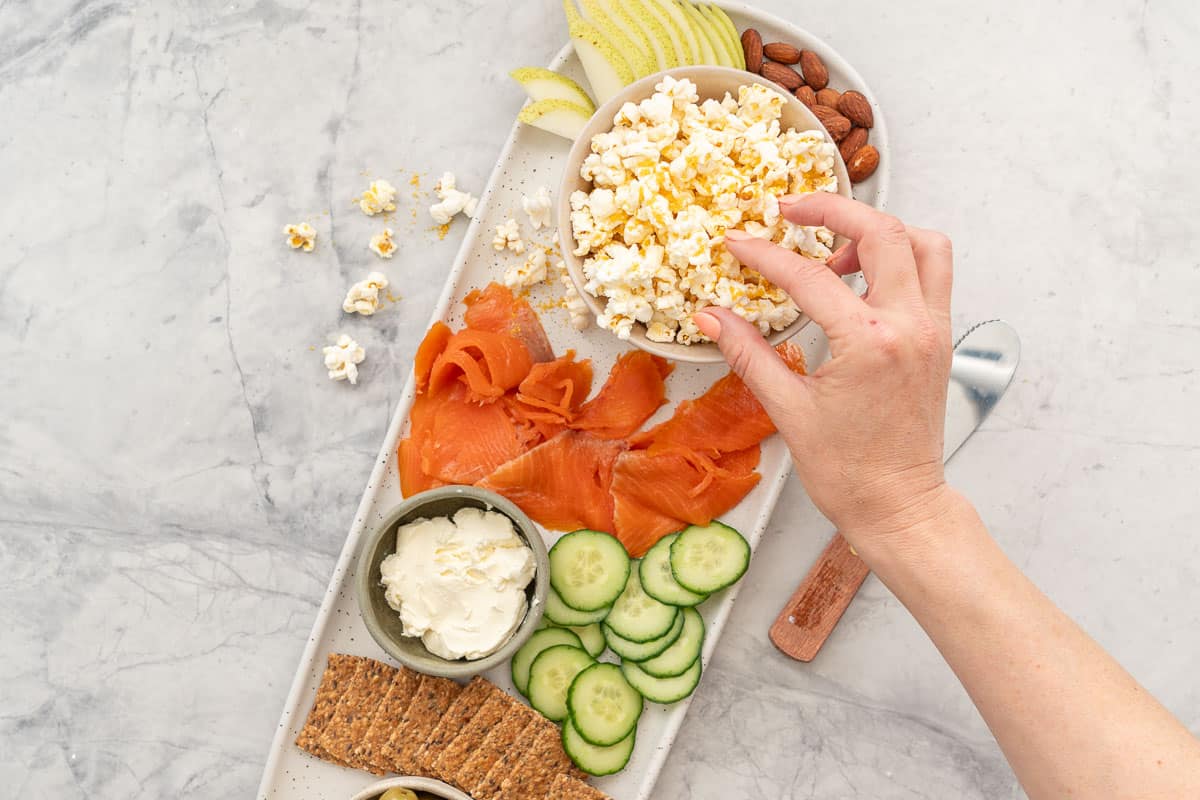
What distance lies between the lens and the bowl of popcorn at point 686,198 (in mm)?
2123

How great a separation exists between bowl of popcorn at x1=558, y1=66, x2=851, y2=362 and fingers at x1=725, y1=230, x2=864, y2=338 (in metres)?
0.13

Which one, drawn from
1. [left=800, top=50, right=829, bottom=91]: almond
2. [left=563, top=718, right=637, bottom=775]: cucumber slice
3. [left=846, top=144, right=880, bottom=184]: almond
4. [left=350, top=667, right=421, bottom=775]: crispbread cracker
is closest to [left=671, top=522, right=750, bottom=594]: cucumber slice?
[left=563, top=718, right=637, bottom=775]: cucumber slice

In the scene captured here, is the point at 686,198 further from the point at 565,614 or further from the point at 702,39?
the point at 565,614

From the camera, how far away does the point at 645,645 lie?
244 cm

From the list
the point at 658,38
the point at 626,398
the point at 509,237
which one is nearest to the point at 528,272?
the point at 509,237

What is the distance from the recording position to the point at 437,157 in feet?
8.91

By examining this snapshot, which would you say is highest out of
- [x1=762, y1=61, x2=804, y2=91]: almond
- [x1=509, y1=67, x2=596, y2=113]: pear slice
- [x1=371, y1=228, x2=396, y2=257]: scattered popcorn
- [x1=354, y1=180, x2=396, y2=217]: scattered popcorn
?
[x1=762, y1=61, x2=804, y2=91]: almond

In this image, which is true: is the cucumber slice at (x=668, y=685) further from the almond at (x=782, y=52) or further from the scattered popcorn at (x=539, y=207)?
the almond at (x=782, y=52)

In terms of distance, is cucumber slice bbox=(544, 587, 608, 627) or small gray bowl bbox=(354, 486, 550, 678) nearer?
small gray bowl bbox=(354, 486, 550, 678)

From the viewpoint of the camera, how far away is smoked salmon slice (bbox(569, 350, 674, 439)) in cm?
248

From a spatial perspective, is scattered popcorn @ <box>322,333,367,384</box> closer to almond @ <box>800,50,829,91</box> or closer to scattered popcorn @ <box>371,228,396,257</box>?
scattered popcorn @ <box>371,228,396,257</box>

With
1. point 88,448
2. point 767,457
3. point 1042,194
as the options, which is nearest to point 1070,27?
point 1042,194

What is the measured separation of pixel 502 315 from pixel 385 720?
111 centimetres

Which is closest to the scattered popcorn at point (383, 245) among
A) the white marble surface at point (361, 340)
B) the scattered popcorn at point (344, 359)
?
the white marble surface at point (361, 340)
